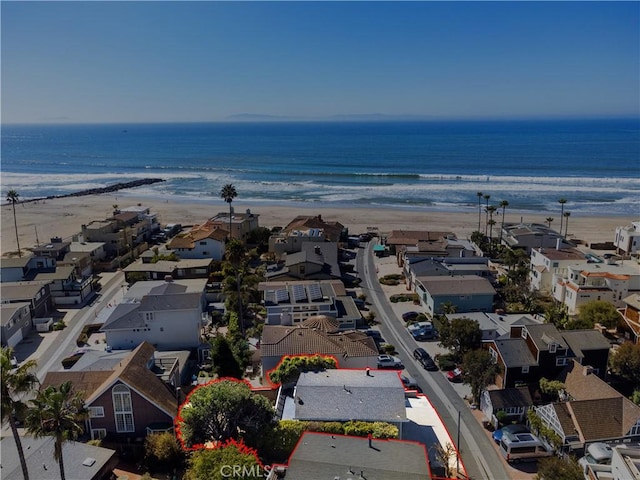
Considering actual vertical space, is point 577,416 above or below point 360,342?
below

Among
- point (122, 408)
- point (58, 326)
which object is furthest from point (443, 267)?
point (58, 326)

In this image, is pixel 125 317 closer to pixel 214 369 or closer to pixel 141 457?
pixel 214 369

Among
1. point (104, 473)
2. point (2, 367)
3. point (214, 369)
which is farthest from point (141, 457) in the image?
point (2, 367)

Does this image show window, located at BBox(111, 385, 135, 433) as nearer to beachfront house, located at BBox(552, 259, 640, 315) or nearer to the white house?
the white house

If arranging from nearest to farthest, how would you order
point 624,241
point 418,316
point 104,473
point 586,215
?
point 104,473
point 418,316
point 624,241
point 586,215

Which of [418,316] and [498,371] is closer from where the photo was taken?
[498,371]

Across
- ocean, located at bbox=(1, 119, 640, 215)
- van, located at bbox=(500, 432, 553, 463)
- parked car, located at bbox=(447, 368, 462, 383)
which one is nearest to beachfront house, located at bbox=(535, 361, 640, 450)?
van, located at bbox=(500, 432, 553, 463)

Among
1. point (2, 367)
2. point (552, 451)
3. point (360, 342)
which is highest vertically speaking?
point (2, 367)

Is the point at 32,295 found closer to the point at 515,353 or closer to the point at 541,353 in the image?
the point at 515,353
